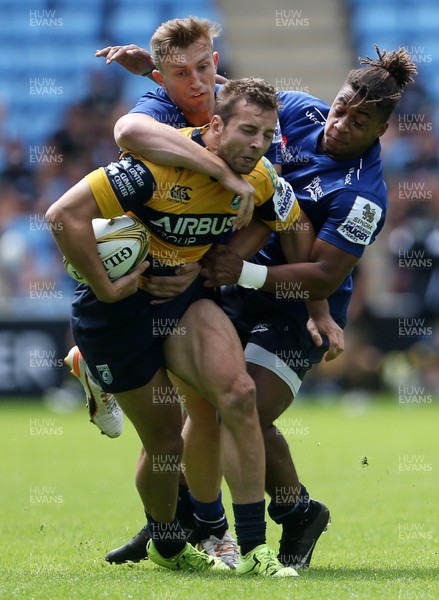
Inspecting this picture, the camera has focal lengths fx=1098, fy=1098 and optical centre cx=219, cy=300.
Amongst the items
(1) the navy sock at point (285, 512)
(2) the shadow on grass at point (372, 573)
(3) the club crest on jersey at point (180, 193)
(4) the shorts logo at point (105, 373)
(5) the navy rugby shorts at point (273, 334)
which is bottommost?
(1) the navy sock at point (285, 512)

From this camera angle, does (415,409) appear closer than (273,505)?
No

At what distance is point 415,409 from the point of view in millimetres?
14297

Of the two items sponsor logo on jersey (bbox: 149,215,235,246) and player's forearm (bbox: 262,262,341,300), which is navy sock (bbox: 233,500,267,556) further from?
sponsor logo on jersey (bbox: 149,215,235,246)

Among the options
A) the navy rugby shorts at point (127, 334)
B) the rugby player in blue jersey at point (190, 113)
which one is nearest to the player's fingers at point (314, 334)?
the rugby player in blue jersey at point (190, 113)

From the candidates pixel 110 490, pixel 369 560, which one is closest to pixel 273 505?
pixel 369 560

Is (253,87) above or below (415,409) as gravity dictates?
above

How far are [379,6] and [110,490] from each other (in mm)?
14091

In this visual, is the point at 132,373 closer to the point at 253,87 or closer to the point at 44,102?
the point at 253,87

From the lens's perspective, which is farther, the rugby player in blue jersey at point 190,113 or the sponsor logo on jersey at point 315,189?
the sponsor logo on jersey at point 315,189

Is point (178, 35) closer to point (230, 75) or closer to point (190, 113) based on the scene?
point (190, 113)

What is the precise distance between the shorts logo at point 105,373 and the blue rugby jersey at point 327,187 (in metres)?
1.12

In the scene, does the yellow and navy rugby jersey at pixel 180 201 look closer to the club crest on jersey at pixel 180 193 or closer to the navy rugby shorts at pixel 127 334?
the club crest on jersey at pixel 180 193

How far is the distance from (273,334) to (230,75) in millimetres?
13659

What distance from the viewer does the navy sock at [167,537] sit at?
5246 mm
